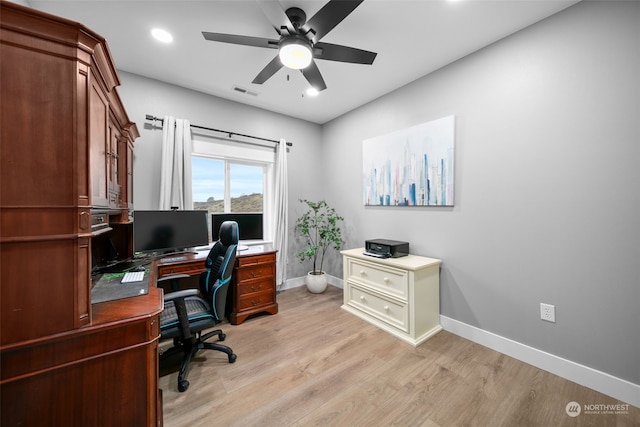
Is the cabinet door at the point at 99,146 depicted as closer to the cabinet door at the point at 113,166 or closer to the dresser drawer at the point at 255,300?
the cabinet door at the point at 113,166

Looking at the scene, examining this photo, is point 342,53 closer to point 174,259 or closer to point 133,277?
point 133,277

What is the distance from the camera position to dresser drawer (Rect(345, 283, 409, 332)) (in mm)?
2436

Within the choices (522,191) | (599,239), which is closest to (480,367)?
(599,239)

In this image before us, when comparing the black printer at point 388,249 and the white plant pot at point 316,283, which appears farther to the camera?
the white plant pot at point 316,283

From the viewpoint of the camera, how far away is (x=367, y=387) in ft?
5.80

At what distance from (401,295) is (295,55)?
2.33 meters

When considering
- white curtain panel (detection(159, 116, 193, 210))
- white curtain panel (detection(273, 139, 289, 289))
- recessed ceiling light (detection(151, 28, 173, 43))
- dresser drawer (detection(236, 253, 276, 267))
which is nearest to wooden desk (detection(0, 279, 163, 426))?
dresser drawer (detection(236, 253, 276, 267))

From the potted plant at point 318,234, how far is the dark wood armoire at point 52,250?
2.61 meters

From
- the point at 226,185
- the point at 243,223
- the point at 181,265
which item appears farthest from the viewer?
the point at 226,185

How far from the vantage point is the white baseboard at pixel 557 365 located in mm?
1609

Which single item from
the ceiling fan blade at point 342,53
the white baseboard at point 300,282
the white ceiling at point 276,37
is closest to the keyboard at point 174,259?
the white baseboard at point 300,282

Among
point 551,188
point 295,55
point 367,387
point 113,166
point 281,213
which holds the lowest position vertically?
point 367,387

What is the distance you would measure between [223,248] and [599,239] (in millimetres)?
2900

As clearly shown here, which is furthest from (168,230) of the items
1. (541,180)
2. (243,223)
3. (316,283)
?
(541,180)
